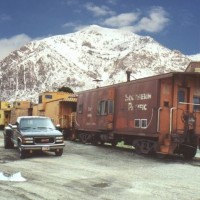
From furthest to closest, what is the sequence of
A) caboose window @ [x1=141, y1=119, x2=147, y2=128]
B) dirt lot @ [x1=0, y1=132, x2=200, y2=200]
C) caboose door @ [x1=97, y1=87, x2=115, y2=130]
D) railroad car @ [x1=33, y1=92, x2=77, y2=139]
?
railroad car @ [x1=33, y1=92, x2=77, y2=139], caboose door @ [x1=97, y1=87, x2=115, y2=130], caboose window @ [x1=141, y1=119, x2=147, y2=128], dirt lot @ [x1=0, y1=132, x2=200, y2=200]

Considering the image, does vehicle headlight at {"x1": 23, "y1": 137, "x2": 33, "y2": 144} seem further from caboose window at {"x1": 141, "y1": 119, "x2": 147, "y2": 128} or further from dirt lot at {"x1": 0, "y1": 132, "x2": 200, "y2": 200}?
caboose window at {"x1": 141, "y1": 119, "x2": 147, "y2": 128}

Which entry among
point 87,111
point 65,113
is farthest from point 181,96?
point 65,113

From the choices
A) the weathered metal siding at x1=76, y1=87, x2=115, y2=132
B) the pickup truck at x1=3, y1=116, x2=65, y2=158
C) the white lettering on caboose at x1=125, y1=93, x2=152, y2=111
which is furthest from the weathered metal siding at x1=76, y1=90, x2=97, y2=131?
the pickup truck at x1=3, y1=116, x2=65, y2=158

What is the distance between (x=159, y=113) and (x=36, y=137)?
522cm

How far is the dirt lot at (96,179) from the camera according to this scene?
9.97 m

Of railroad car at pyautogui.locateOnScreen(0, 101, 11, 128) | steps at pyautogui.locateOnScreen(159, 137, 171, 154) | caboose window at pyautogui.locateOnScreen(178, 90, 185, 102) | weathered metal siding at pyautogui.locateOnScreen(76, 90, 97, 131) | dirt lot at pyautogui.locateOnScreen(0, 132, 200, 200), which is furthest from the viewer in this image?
railroad car at pyautogui.locateOnScreen(0, 101, 11, 128)

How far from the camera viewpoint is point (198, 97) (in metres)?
18.9

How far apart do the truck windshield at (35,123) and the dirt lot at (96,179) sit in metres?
1.92

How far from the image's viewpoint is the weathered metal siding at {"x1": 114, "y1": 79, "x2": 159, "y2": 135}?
18.0m

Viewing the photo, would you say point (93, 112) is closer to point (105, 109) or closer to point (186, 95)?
point (105, 109)

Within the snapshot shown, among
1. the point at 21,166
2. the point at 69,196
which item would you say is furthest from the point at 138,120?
the point at 69,196

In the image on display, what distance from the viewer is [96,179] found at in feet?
39.8

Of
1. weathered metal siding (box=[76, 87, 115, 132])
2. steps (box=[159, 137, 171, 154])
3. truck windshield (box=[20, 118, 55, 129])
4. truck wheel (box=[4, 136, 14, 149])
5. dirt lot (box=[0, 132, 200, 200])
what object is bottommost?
dirt lot (box=[0, 132, 200, 200])

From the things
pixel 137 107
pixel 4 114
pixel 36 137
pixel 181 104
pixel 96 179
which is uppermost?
pixel 4 114
